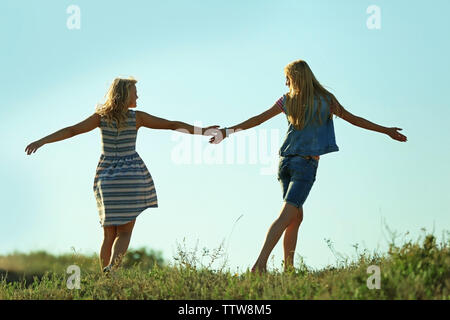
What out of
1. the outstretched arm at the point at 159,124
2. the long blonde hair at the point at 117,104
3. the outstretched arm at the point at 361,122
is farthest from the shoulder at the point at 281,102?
the long blonde hair at the point at 117,104

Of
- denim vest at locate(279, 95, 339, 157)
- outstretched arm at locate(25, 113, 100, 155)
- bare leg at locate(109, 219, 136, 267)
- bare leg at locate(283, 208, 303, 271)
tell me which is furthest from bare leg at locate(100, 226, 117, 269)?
denim vest at locate(279, 95, 339, 157)

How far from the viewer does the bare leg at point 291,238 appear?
7.13 metres

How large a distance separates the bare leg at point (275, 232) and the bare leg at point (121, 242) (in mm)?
1544

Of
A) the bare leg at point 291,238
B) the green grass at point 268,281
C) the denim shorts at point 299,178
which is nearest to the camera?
the green grass at point 268,281

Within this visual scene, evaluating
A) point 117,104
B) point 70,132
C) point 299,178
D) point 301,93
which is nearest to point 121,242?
point 70,132

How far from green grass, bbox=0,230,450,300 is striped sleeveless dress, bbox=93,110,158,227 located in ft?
2.00

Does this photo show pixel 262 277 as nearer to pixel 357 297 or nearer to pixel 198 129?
pixel 357 297

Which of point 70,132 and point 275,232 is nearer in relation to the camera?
point 275,232

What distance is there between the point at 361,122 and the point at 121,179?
3049mm

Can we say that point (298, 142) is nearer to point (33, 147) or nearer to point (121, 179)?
point (121, 179)

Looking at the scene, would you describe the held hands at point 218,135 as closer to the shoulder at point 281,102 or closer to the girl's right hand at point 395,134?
the shoulder at point 281,102

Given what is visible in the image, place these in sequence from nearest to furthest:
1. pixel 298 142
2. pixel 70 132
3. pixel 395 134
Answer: pixel 298 142 → pixel 70 132 → pixel 395 134

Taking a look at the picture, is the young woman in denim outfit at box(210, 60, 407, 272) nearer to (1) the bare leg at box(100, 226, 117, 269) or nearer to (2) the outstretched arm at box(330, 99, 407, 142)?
(2) the outstretched arm at box(330, 99, 407, 142)

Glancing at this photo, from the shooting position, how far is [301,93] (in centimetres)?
701
